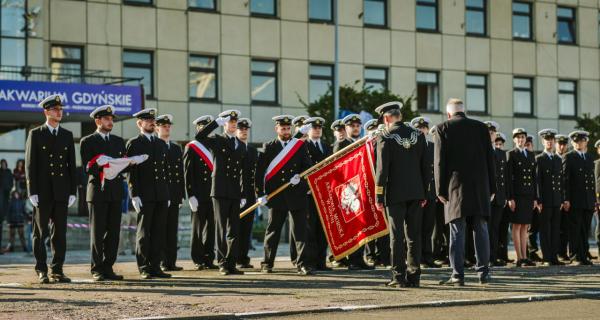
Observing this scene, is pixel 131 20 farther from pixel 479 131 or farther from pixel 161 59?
pixel 479 131

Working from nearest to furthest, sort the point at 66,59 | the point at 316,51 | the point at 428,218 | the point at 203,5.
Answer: the point at 428,218
the point at 66,59
the point at 203,5
the point at 316,51

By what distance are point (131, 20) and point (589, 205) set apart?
21.4 meters

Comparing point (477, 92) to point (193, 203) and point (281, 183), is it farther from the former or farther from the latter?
point (281, 183)

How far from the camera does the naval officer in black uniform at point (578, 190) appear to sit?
17531mm

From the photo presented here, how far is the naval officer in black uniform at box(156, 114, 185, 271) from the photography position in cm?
1540

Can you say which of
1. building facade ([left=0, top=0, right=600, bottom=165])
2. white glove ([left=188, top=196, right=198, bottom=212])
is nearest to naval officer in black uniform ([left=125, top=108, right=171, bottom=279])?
white glove ([left=188, top=196, right=198, bottom=212])

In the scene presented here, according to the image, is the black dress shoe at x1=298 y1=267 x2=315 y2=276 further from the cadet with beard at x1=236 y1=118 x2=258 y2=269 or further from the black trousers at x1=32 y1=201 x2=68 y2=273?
the black trousers at x1=32 y1=201 x2=68 y2=273

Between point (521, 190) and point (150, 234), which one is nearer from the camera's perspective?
point (150, 234)

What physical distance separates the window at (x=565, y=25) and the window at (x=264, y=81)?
1271 centimetres

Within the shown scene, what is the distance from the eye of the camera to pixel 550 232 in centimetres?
1745

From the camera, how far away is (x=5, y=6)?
108 ft

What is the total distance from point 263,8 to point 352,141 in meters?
22.6

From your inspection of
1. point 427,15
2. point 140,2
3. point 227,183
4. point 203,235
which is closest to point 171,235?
point 203,235

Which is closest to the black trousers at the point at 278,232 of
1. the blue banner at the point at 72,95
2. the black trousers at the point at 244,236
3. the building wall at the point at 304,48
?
the black trousers at the point at 244,236
